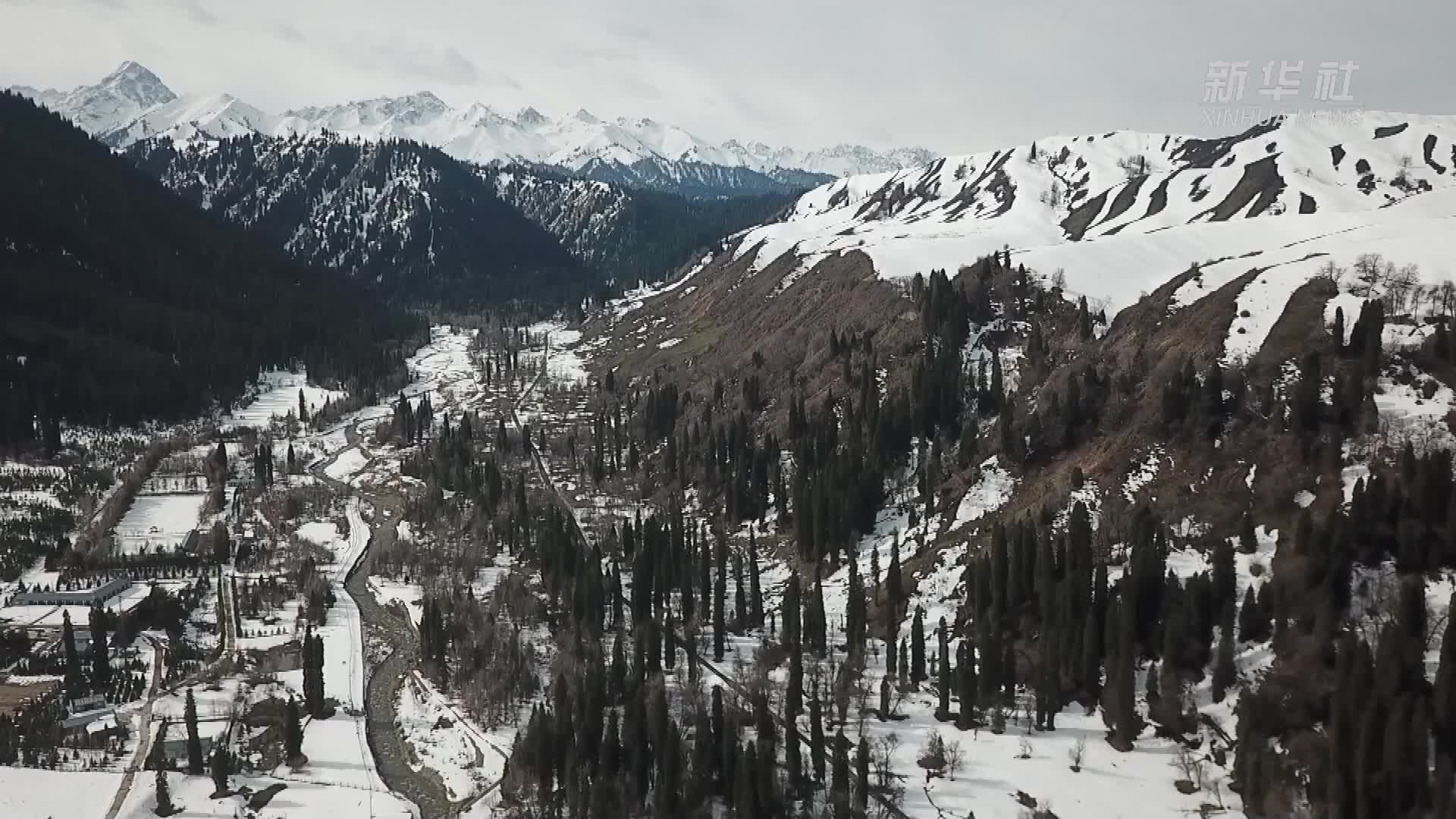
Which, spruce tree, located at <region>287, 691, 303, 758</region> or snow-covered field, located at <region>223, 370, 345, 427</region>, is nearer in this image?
spruce tree, located at <region>287, 691, 303, 758</region>

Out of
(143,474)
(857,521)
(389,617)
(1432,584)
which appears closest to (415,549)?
(389,617)

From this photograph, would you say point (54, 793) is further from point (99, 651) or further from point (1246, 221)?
point (1246, 221)

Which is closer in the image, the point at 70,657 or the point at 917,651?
the point at 917,651

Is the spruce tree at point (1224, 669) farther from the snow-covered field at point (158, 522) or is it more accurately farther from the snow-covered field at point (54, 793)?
the snow-covered field at point (158, 522)

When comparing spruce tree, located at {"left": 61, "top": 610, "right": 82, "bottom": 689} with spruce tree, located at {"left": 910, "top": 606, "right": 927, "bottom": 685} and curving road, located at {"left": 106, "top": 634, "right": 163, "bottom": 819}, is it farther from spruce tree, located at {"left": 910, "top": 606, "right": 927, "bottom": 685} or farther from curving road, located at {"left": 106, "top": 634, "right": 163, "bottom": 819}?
spruce tree, located at {"left": 910, "top": 606, "right": 927, "bottom": 685}

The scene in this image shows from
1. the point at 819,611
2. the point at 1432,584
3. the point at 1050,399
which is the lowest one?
the point at 819,611

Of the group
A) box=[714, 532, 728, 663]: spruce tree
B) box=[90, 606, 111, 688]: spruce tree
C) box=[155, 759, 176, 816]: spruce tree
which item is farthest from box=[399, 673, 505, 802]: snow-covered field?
box=[90, 606, 111, 688]: spruce tree

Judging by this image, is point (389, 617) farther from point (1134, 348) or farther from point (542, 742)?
point (1134, 348)

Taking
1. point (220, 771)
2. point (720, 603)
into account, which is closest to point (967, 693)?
point (720, 603)
